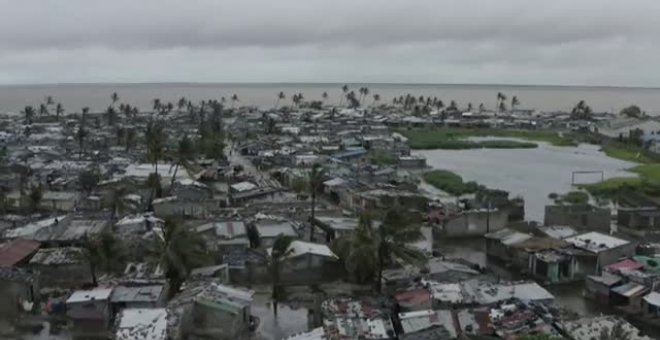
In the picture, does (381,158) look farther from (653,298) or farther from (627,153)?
(653,298)

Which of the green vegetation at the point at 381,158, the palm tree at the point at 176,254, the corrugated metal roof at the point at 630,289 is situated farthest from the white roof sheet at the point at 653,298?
the green vegetation at the point at 381,158

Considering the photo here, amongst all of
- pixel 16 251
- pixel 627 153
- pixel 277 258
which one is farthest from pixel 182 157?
pixel 627 153

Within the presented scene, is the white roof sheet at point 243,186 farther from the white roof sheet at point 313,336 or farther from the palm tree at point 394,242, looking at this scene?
the white roof sheet at point 313,336

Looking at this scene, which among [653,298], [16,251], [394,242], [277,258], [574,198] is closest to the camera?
[653,298]

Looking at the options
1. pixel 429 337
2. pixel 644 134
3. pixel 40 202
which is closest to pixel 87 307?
Answer: pixel 429 337

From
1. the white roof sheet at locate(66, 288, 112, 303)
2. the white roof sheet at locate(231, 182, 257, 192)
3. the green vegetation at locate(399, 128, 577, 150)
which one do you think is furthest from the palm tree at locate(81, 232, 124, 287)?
the green vegetation at locate(399, 128, 577, 150)

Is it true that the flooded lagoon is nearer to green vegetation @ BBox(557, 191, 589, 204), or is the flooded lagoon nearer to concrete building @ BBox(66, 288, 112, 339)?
green vegetation @ BBox(557, 191, 589, 204)
